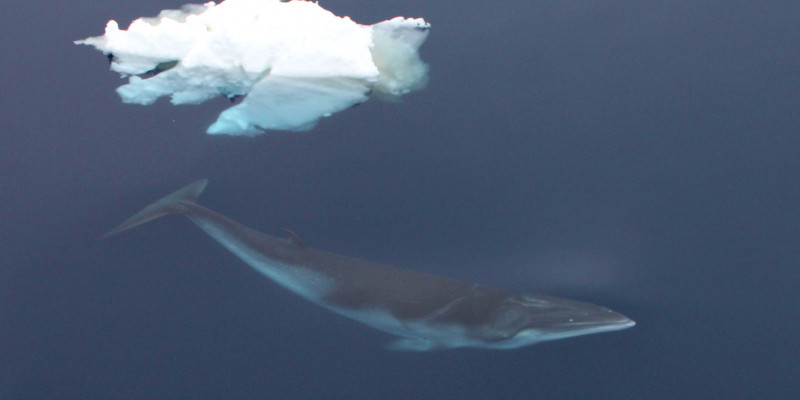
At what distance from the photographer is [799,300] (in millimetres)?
7605

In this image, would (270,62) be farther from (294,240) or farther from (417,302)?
(417,302)

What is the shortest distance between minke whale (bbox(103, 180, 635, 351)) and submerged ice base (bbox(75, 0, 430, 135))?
2.02 metres

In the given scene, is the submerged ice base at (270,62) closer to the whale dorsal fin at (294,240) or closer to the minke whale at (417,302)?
the whale dorsal fin at (294,240)

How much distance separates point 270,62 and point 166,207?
251 cm

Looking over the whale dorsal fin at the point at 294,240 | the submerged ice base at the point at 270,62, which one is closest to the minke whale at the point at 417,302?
the whale dorsal fin at the point at 294,240

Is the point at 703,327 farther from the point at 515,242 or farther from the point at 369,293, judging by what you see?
the point at 369,293

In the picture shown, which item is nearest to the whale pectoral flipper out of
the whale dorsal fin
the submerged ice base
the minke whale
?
the minke whale

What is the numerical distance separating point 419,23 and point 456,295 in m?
4.38

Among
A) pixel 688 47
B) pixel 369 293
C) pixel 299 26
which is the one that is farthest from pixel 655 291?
pixel 299 26

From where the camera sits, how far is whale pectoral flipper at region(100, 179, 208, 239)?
8797mm

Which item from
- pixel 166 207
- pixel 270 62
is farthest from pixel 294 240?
pixel 270 62

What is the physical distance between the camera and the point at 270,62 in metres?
9.98

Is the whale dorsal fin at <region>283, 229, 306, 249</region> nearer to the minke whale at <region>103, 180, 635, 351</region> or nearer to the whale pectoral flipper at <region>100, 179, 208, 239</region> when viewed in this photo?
the minke whale at <region>103, 180, 635, 351</region>

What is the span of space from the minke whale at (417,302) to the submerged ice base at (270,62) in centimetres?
202
